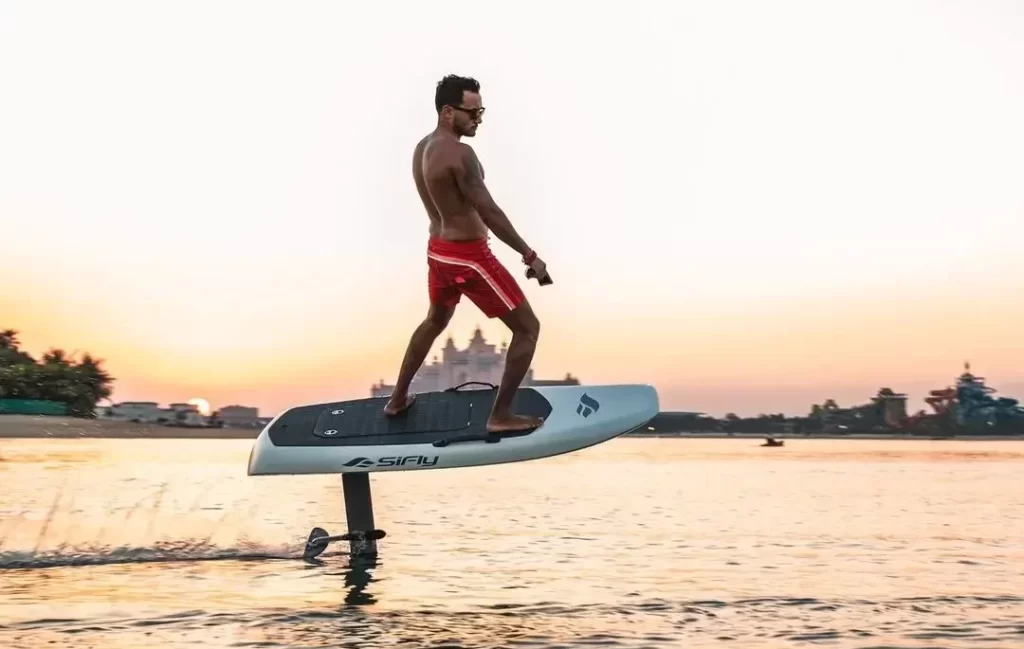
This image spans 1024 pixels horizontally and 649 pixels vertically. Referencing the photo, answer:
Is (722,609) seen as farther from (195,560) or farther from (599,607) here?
(195,560)

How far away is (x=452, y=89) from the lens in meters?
10.9

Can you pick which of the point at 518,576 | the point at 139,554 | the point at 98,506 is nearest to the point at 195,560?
the point at 139,554

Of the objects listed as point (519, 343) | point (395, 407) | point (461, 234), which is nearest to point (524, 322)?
point (519, 343)

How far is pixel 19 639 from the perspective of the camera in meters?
9.12

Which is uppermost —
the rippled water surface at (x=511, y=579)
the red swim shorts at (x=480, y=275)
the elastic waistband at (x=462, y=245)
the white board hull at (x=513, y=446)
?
the elastic waistband at (x=462, y=245)

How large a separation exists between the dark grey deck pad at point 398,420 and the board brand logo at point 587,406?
1.01 ft

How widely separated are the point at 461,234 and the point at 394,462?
238cm

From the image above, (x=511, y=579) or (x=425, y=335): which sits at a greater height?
(x=425, y=335)

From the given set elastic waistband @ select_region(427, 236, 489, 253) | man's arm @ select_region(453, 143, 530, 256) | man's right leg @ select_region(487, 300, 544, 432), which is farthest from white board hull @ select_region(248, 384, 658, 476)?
man's arm @ select_region(453, 143, 530, 256)

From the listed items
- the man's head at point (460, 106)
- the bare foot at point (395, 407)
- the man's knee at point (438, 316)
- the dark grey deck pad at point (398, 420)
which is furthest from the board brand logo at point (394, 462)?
the man's head at point (460, 106)

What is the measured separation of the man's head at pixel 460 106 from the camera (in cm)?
1088

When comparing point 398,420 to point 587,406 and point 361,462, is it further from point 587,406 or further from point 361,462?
point 587,406

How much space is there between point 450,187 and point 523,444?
98.0 inches

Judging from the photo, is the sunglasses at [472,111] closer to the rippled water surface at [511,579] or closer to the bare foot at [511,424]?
the bare foot at [511,424]
